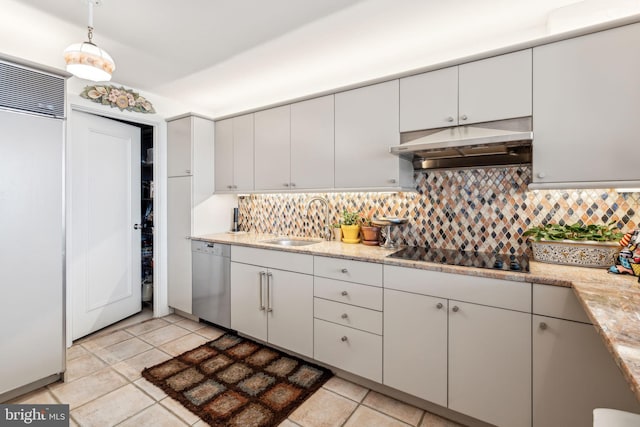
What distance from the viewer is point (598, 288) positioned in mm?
1330

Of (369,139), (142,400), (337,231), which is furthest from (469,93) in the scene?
(142,400)

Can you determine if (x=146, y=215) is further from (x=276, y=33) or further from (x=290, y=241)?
(x=276, y=33)

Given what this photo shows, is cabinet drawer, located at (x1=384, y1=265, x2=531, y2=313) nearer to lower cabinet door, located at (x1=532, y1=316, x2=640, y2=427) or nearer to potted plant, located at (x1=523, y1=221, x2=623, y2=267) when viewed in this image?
lower cabinet door, located at (x1=532, y1=316, x2=640, y2=427)

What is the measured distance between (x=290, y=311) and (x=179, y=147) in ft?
7.04

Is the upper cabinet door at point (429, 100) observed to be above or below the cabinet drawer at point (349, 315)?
above

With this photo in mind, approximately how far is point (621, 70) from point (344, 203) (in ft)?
6.50

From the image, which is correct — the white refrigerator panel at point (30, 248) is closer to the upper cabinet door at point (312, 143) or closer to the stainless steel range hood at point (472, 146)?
the upper cabinet door at point (312, 143)

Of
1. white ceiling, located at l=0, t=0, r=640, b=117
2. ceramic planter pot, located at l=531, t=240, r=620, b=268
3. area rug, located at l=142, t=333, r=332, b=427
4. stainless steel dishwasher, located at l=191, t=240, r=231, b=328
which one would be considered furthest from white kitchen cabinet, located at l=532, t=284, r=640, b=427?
stainless steel dishwasher, located at l=191, t=240, r=231, b=328

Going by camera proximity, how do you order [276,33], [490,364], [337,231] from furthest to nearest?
[337,231] → [276,33] → [490,364]

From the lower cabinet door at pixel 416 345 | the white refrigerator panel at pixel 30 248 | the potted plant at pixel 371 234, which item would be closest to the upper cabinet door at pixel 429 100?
the potted plant at pixel 371 234

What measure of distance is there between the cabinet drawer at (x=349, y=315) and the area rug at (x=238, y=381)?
1.52 feet

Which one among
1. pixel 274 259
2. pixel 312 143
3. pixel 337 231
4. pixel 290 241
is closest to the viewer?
pixel 274 259

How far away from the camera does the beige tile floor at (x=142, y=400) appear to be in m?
1.83

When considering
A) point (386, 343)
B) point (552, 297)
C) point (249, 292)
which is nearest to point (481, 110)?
point (552, 297)
